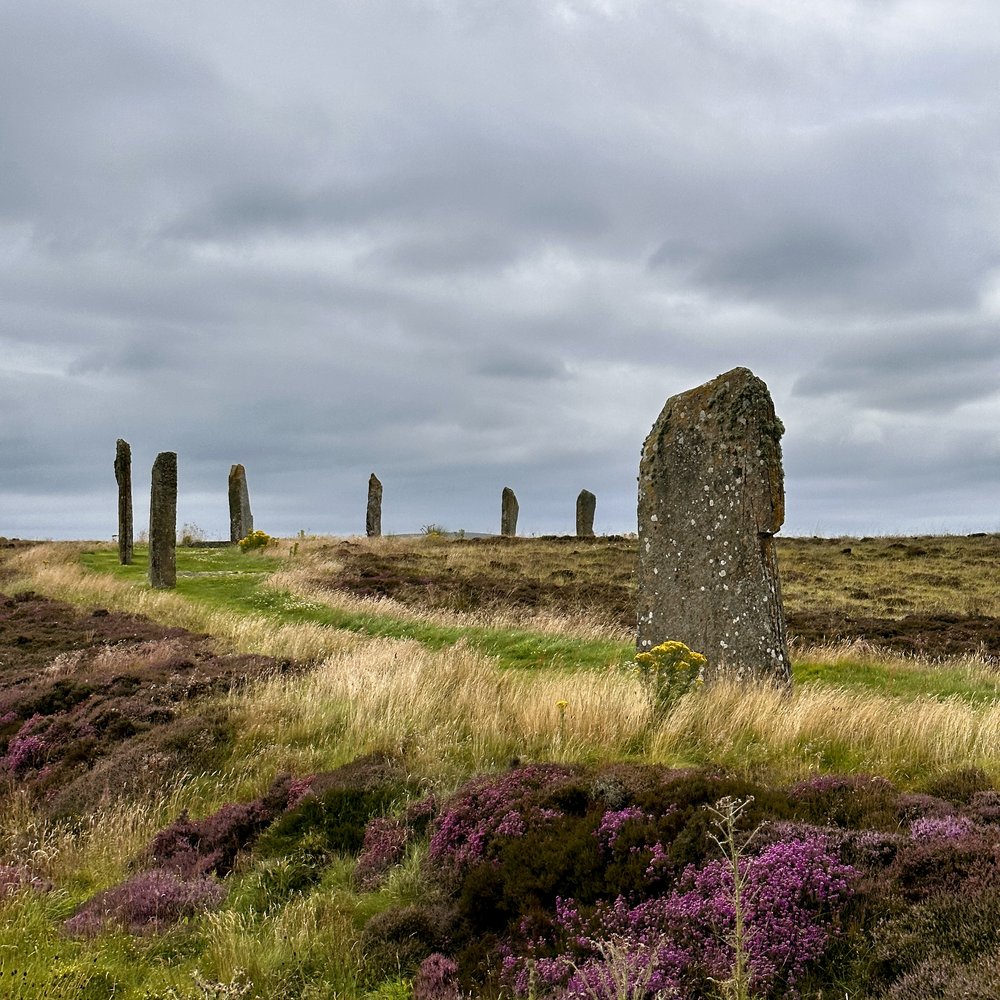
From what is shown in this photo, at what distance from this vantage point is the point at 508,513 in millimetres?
51625

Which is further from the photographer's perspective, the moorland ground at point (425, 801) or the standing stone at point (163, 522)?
the standing stone at point (163, 522)

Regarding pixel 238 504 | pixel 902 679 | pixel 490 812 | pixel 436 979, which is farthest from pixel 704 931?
pixel 238 504

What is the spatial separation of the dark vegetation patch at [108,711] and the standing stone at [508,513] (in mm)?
33837

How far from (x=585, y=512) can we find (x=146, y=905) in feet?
142

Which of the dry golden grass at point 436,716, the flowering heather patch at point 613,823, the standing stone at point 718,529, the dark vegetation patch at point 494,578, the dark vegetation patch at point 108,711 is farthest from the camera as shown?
the dark vegetation patch at point 494,578

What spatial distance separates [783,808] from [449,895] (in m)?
2.35

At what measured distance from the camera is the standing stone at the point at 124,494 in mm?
32781

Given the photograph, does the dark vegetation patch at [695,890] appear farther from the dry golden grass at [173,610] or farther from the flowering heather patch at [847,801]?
the dry golden grass at [173,610]

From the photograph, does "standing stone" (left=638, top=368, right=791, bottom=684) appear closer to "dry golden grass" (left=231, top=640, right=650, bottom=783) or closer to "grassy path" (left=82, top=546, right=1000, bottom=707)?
"dry golden grass" (left=231, top=640, right=650, bottom=783)

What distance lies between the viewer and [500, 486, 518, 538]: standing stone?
51156 millimetres

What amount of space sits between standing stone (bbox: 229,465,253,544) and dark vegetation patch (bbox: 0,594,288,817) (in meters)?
26.5

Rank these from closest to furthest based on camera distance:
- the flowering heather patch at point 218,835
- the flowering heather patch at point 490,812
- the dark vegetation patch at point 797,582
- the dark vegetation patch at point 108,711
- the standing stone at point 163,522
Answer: the flowering heather patch at point 490,812
the flowering heather patch at point 218,835
the dark vegetation patch at point 108,711
the dark vegetation patch at point 797,582
the standing stone at point 163,522

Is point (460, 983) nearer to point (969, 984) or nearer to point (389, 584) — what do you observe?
point (969, 984)

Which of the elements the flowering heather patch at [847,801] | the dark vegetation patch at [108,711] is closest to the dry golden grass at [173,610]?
the dark vegetation patch at [108,711]
